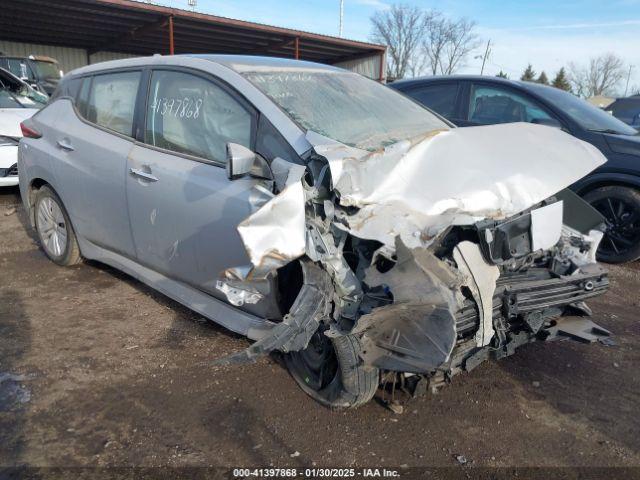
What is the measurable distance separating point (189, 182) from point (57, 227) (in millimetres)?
2266

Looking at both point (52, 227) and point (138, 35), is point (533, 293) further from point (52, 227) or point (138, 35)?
point (138, 35)

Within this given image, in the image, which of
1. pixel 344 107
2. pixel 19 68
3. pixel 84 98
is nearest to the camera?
pixel 344 107

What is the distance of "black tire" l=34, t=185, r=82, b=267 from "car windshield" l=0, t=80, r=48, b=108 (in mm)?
3653

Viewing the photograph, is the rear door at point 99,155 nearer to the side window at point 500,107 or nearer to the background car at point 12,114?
the background car at point 12,114

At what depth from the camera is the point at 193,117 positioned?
312 centimetres

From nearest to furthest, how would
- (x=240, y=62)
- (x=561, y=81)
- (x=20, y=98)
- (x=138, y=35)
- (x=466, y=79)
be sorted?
(x=240, y=62), (x=466, y=79), (x=20, y=98), (x=138, y=35), (x=561, y=81)

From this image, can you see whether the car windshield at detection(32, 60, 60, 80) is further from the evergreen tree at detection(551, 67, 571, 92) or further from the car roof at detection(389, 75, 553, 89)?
the evergreen tree at detection(551, 67, 571, 92)

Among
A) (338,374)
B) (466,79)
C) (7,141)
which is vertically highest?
(466,79)

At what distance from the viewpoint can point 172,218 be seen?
3.05m

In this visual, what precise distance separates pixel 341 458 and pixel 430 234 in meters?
1.11

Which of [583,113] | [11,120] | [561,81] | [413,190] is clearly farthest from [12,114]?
[561,81]

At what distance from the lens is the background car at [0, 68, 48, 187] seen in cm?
684

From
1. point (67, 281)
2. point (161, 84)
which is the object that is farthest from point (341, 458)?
point (67, 281)

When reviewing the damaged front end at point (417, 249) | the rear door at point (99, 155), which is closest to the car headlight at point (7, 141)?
the rear door at point (99, 155)
